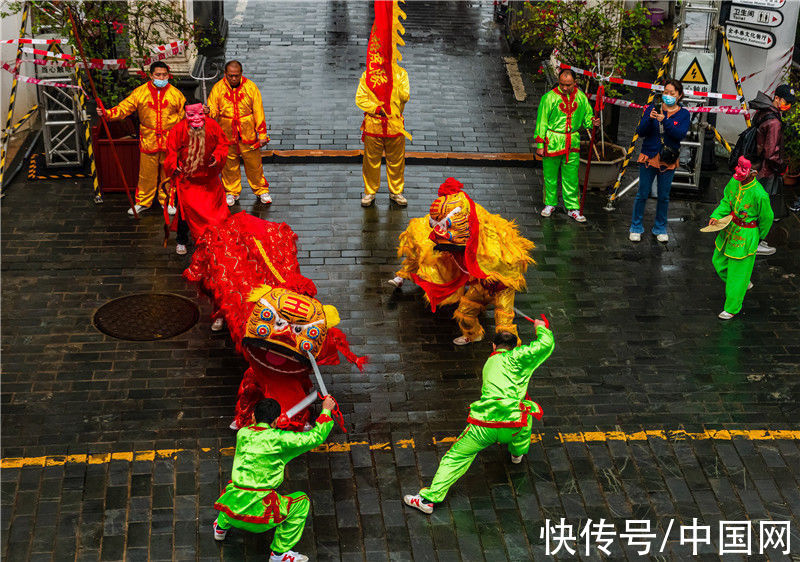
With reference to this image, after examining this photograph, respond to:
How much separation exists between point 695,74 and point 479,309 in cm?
527

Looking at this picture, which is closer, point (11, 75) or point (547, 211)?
point (547, 211)

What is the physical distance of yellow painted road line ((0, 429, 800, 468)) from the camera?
346 inches

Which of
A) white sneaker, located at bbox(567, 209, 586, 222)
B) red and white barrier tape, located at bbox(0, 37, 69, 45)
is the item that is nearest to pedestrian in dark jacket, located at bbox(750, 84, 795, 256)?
white sneaker, located at bbox(567, 209, 586, 222)

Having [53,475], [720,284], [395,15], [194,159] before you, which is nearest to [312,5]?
[395,15]

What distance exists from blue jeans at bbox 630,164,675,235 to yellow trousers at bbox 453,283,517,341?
3.09m

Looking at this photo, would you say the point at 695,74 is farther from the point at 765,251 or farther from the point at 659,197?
the point at 765,251

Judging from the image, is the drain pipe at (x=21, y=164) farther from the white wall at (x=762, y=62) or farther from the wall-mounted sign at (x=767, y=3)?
the wall-mounted sign at (x=767, y=3)

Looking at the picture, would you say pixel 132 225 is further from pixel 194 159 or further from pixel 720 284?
pixel 720 284

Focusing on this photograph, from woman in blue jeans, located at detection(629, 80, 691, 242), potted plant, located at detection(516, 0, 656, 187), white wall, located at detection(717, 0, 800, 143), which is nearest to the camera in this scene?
woman in blue jeans, located at detection(629, 80, 691, 242)

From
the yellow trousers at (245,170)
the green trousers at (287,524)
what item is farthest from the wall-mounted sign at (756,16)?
the green trousers at (287,524)

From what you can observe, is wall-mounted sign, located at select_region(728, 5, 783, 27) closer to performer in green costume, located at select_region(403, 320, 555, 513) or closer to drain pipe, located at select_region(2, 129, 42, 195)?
performer in green costume, located at select_region(403, 320, 555, 513)

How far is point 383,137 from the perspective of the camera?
13289 mm

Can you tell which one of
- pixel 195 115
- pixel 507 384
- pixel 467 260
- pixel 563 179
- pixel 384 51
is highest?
pixel 384 51

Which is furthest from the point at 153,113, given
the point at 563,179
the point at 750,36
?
the point at 750,36
